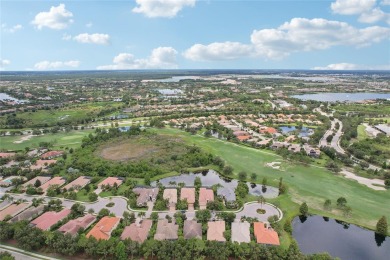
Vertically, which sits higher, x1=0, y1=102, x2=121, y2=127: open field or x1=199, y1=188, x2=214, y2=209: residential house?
x1=0, y1=102, x2=121, y2=127: open field

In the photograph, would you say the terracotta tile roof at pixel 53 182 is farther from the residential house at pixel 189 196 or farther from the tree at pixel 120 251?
the tree at pixel 120 251

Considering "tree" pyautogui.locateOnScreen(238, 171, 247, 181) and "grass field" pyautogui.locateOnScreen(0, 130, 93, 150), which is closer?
"tree" pyautogui.locateOnScreen(238, 171, 247, 181)

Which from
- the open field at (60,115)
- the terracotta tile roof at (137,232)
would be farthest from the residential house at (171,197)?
the open field at (60,115)

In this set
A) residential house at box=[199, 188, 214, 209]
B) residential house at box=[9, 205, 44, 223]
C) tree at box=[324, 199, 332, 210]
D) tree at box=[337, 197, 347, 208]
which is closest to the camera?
residential house at box=[9, 205, 44, 223]

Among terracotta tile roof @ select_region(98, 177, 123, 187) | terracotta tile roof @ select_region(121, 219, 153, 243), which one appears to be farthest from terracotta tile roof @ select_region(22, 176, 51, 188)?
terracotta tile roof @ select_region(121, 219, 153, 243)

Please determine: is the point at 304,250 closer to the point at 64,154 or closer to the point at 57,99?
the point at 64,154

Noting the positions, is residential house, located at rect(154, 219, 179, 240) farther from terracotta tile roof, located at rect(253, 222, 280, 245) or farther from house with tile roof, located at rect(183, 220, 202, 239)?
terracotta tile roof, located at rect(253, 222, 280, 245)
